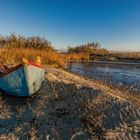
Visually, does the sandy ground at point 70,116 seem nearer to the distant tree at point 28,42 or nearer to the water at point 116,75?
the water at point 116,75

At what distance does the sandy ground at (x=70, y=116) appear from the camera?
4.66 m

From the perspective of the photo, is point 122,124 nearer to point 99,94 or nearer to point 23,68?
point 99,94

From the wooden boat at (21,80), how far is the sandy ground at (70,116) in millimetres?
276

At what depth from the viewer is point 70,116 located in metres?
5.39

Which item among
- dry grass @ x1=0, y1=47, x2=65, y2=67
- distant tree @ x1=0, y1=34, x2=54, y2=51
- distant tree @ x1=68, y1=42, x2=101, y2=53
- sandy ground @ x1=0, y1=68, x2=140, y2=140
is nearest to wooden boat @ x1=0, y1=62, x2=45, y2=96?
sandy ground @ x1=0, y1=68, x2=140, y2=140

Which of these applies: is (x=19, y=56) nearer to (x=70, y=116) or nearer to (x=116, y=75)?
(x=116, y=75)

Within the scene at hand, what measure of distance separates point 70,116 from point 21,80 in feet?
6.58

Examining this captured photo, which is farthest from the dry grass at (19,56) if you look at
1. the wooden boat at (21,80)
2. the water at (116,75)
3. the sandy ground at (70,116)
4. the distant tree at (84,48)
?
the distant tree at (84,48)

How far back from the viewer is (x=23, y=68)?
6.36 metres

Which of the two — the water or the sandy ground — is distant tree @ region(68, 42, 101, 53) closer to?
the water

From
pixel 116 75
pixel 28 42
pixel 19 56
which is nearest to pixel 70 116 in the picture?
pixel 116 75

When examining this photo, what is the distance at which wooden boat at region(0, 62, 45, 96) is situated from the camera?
645cm

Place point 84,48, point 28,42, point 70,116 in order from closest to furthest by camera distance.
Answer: point 70,116
point 28,42
point 84,48

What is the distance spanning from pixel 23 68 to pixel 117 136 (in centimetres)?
325
